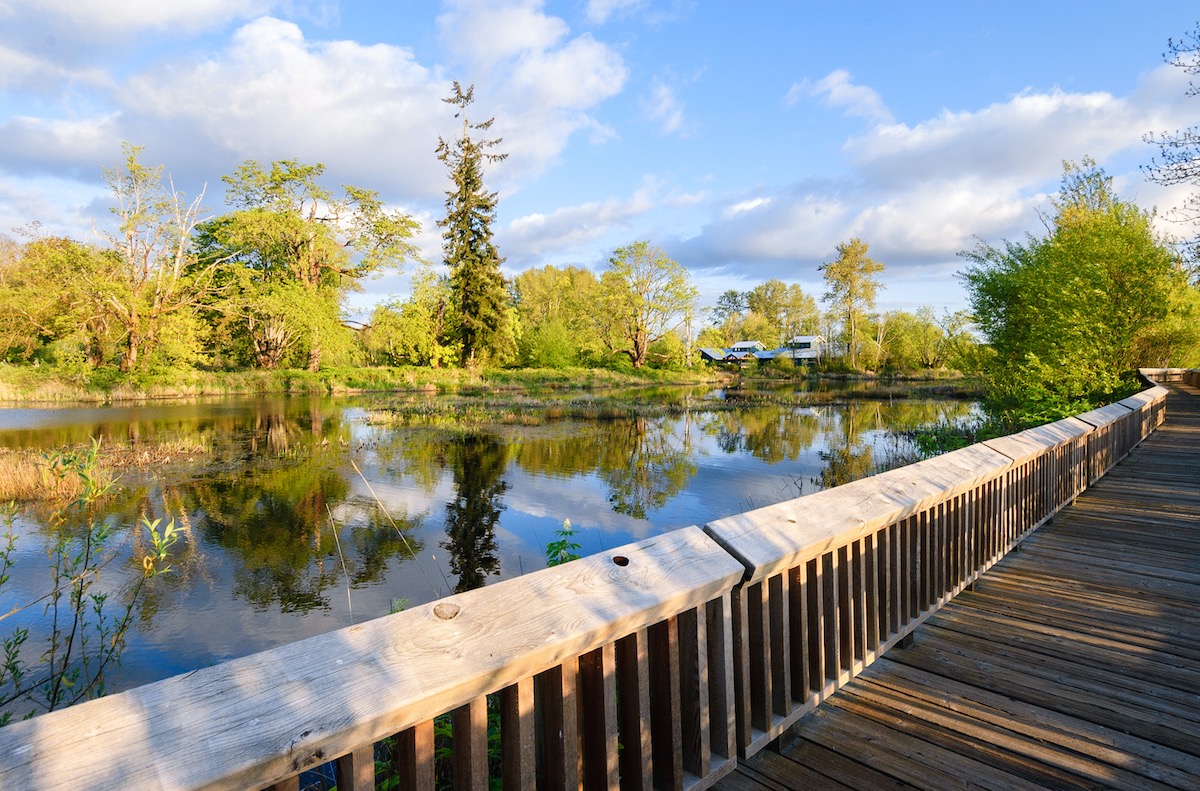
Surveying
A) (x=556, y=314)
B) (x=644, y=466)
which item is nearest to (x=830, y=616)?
(x=644, y=466)

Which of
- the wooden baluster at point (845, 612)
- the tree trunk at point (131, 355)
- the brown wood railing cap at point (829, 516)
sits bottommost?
the wooden baluster at point (845, 612)

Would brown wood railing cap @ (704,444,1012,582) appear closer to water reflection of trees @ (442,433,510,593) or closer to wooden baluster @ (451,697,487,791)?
wooden baluster @ (451,697,487,791)

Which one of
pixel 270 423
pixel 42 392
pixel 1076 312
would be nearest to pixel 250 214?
pixel 42 392

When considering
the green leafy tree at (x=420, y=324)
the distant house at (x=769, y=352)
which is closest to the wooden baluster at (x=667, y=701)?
the green leafy tree at (x=420, y=324)

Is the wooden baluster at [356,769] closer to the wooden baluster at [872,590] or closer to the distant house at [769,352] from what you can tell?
the wooden baluster at [872,590]

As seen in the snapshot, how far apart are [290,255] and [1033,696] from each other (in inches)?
1725

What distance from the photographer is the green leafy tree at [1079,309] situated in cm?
1262

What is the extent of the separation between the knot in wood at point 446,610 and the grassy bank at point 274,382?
1279 inches

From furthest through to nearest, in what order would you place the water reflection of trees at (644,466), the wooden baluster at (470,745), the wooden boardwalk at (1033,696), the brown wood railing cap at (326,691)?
the water reflection of trees at (644,466)
the wooden boardwalk at (1033,696)
the wooden baluster at (470,745)
the brown wood railing cap at (326,691)

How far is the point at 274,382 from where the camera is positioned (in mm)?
34344

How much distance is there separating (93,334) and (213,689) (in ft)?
128

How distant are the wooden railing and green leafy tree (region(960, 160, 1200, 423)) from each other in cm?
1250

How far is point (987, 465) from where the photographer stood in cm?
354

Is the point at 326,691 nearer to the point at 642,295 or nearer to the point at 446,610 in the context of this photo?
the point at 446,610
